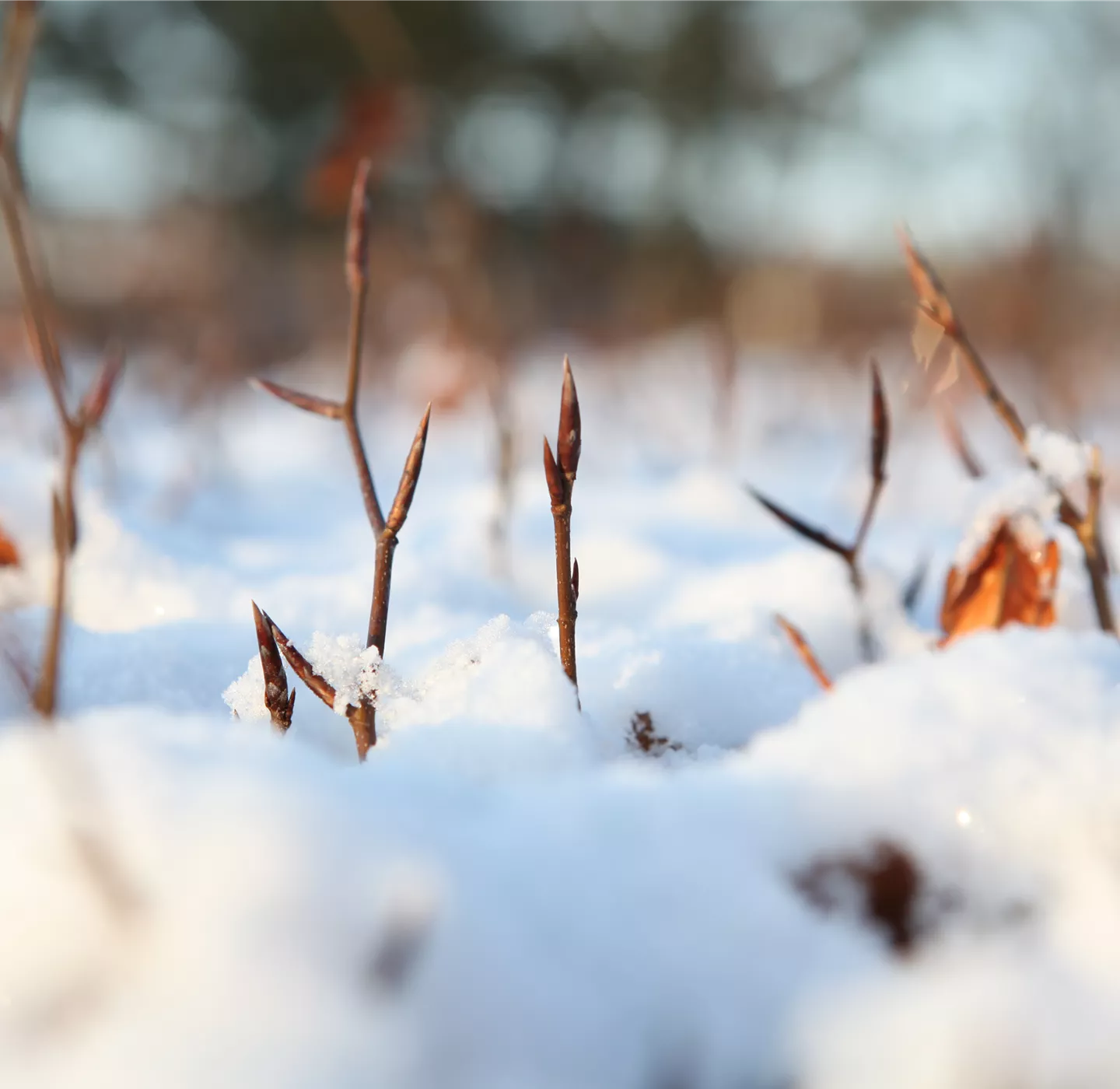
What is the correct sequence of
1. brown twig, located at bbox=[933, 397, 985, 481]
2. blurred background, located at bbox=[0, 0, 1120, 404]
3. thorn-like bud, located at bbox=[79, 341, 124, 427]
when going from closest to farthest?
brown twig, located at bbox=[933, 397, 985, 481]
thorn-like bud, located at bbox=[79, 341, 124, 427]
blurred background, located at bbox=[0, 0, 1120, 404]

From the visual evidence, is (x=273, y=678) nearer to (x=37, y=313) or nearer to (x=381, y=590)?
(x=381, y=590)

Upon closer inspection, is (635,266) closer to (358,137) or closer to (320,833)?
(358,137)

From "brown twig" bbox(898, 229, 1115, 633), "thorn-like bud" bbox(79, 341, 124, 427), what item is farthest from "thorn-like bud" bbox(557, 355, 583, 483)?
"thorn-like bud" bbox(79, 341, 124, 427)

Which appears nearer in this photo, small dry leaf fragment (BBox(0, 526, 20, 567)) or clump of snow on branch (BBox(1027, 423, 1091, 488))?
clump of snow on branch (BBox(1027, 423, 1091, 488))

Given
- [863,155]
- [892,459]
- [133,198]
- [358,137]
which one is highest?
[863,155]

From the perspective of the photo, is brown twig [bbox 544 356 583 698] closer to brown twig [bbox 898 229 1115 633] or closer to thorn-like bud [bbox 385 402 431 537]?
thorn-like bud [bbox 385 402 431 537]

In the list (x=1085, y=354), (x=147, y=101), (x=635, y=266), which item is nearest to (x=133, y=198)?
(x=147, y=101)

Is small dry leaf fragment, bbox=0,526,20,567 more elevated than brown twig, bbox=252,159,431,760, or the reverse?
brown twig, bbox=252,159,431,760
